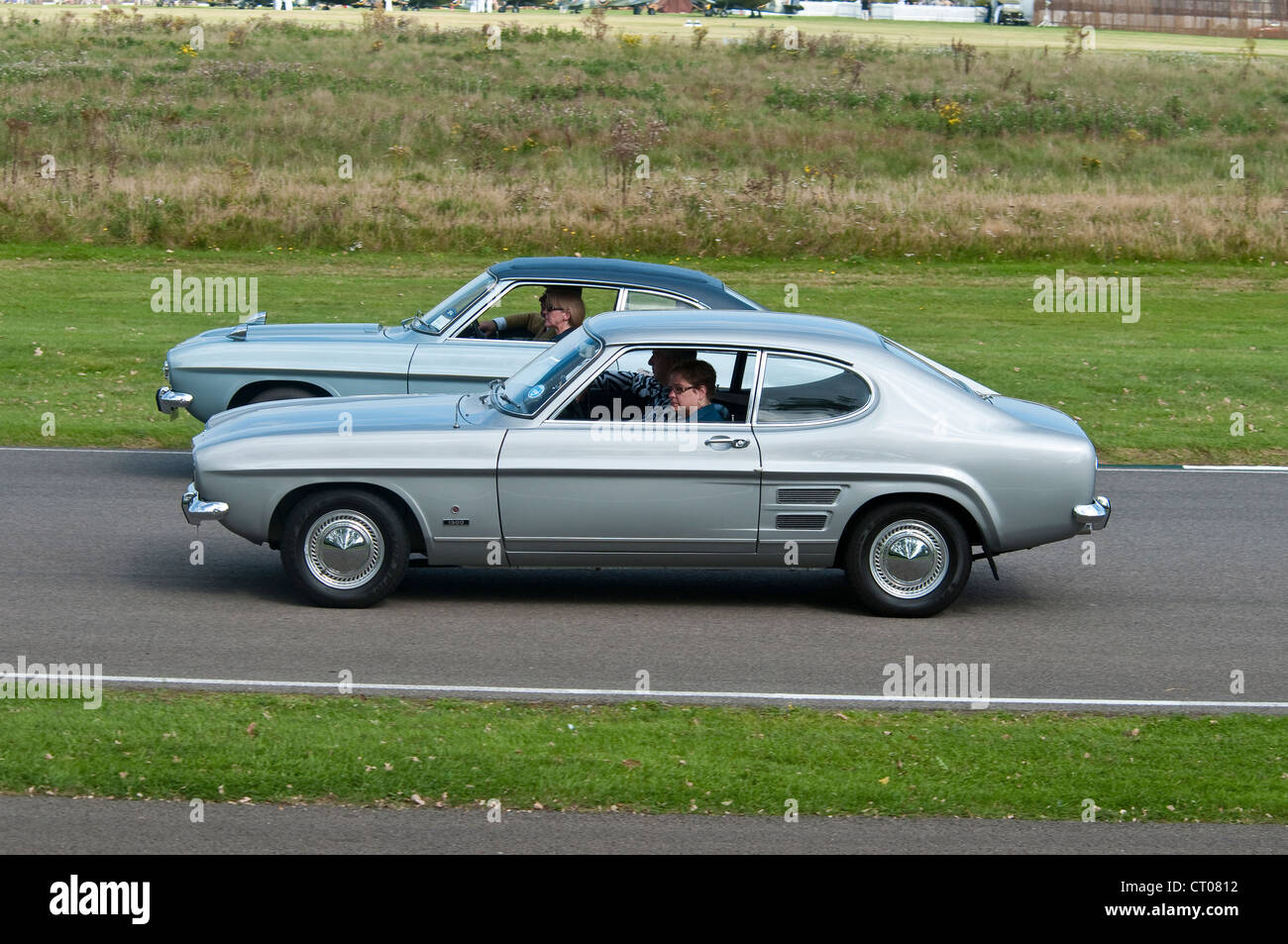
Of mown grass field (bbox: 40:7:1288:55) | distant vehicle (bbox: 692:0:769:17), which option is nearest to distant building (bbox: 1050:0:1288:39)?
mown grass field (bbox: 40:7:1288:55)

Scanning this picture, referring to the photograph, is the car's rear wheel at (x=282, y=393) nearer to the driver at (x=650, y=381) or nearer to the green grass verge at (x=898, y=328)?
the green grass verge at (x=898, y=328)

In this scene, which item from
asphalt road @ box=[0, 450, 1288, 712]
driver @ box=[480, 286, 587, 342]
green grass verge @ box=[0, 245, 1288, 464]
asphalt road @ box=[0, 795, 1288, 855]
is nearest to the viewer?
asphalt road @ box=[0, 795, 1288, 855]

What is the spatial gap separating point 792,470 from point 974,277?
674 inches

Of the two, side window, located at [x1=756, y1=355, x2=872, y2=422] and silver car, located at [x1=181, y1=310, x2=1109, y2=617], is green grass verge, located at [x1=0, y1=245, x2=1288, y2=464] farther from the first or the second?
side window, located at [x1=756, y1=355, x2=872, y2=422]

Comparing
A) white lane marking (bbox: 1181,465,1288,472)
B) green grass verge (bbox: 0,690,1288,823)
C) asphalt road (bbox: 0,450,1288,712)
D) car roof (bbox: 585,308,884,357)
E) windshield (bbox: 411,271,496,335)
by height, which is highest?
windshield (bbox: 411,271,496,335)

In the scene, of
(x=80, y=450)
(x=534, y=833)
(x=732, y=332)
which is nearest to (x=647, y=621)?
(x=732, y=332)

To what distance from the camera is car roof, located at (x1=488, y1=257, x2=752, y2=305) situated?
11.4 m

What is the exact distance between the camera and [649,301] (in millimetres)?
11383

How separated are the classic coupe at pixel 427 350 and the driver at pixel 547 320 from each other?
47mm

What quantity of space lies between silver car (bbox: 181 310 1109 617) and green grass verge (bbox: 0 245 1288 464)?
556 centimetres

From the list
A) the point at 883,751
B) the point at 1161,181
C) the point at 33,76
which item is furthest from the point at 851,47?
the point at 883,751

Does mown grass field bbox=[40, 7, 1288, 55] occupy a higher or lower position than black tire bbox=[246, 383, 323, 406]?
higher

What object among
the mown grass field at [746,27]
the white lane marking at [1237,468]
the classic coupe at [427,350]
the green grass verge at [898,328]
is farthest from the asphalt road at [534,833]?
the mown grass field at [746,27]

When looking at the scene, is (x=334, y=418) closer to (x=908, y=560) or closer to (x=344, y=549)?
(x=344, y=549)
